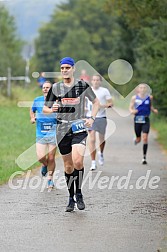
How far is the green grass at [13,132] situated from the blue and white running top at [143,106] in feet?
10.2

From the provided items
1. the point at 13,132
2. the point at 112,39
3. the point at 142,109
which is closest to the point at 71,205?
the point at 142,109

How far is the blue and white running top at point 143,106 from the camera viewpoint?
1873 cm

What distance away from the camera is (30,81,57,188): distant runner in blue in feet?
43.7

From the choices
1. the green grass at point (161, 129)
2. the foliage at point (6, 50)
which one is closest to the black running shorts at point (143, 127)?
the green grass at point (161, 129)

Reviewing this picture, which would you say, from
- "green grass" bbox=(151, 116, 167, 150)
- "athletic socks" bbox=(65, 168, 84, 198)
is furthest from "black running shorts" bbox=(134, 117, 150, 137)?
"athletic socks" bbox=(65, 168, 84, 198)

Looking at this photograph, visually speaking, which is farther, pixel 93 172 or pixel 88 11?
pixel 88 11

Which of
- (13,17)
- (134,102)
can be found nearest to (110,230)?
(134,102)

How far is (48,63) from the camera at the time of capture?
113 m

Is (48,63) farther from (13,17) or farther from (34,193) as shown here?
(34,193)

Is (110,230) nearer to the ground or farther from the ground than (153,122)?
farther from the ground

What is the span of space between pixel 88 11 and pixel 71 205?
111m

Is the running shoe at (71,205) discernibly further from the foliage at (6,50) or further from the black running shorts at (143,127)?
the foliage at (6,50)

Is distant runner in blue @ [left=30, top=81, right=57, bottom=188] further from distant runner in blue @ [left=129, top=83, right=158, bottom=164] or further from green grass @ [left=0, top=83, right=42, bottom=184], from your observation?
distant runner in blue @ [left=129, top=83, right=158, bottom=164]

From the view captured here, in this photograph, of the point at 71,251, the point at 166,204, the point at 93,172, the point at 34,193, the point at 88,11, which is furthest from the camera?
the point at 88,11
